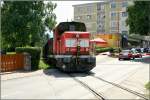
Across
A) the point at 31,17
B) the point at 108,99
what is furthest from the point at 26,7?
the point at 108,99

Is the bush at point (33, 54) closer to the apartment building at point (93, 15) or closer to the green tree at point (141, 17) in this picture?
the green tree at point (141, 17)

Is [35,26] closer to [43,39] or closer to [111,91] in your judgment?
[43,39]

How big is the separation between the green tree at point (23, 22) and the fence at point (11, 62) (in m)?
16.5

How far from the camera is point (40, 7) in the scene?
49.5m

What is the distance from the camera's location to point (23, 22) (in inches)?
1864

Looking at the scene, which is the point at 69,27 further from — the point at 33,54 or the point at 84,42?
the point at 33,54

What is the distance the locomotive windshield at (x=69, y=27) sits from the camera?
3247cm

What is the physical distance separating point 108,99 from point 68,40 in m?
15.6

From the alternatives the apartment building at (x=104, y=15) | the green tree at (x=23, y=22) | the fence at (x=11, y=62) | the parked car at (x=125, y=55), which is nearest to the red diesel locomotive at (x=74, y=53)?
the fence at (x=11, y=62)

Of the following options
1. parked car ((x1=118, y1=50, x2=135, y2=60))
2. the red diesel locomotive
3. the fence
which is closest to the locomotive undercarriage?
the red diesel locomotive

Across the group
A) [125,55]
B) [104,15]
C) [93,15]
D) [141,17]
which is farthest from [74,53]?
[93,15]

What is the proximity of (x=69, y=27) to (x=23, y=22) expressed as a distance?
52.1ft

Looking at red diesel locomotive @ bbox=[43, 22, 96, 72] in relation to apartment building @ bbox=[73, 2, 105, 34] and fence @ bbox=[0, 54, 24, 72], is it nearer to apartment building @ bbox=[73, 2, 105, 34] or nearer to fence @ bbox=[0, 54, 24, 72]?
fence @ bbox=[0, 54, 24, 72]

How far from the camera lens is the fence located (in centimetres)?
2922
